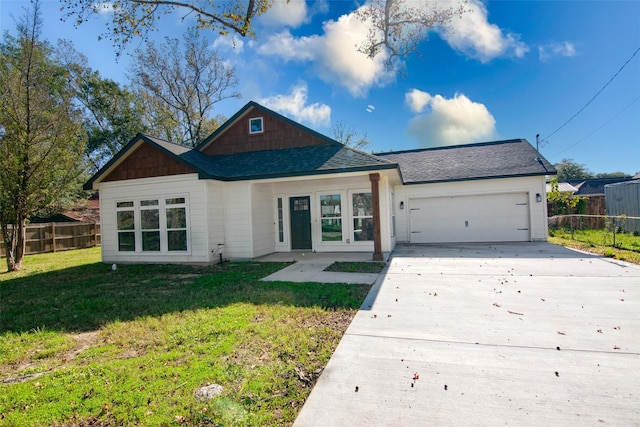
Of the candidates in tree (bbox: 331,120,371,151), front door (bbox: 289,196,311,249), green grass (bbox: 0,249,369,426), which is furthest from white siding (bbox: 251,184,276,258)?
tree (bbox: 331,120,371,151)

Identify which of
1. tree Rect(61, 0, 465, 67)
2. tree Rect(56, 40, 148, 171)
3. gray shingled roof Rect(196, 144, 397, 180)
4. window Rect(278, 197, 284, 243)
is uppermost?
tree Rect(56, 40, 148, 171)

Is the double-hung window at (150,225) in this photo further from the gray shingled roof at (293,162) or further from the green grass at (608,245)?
the green grass at (608,245)

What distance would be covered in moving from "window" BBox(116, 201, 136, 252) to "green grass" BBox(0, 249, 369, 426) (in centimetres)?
366

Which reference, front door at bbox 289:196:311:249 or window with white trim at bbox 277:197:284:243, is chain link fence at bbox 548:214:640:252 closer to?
front door at bbox 289:196:311:249

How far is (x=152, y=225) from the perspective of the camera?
1036cm

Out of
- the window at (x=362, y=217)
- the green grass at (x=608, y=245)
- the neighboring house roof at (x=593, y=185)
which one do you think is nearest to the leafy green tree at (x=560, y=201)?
the green grass at (x=608, y=245)

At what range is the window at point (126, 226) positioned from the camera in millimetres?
10562

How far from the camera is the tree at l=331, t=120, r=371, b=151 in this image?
28500 millimetres

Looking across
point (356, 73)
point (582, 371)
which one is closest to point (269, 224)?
point (356, 73)

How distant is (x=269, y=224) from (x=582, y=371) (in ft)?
32.5

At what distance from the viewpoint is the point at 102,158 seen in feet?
93.1

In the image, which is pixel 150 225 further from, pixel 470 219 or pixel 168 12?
pixel 470 219

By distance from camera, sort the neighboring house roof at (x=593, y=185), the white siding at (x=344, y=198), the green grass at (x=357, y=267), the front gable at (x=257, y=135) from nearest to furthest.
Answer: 1. the green grass at (x=357, y=267)
2. the white siding at (x=344, y=198)
3. the front gable at (x=257, y=135)
4. the neighboring house roof at (x=593, y=185)

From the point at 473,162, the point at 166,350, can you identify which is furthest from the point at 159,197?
the point at 473,162
